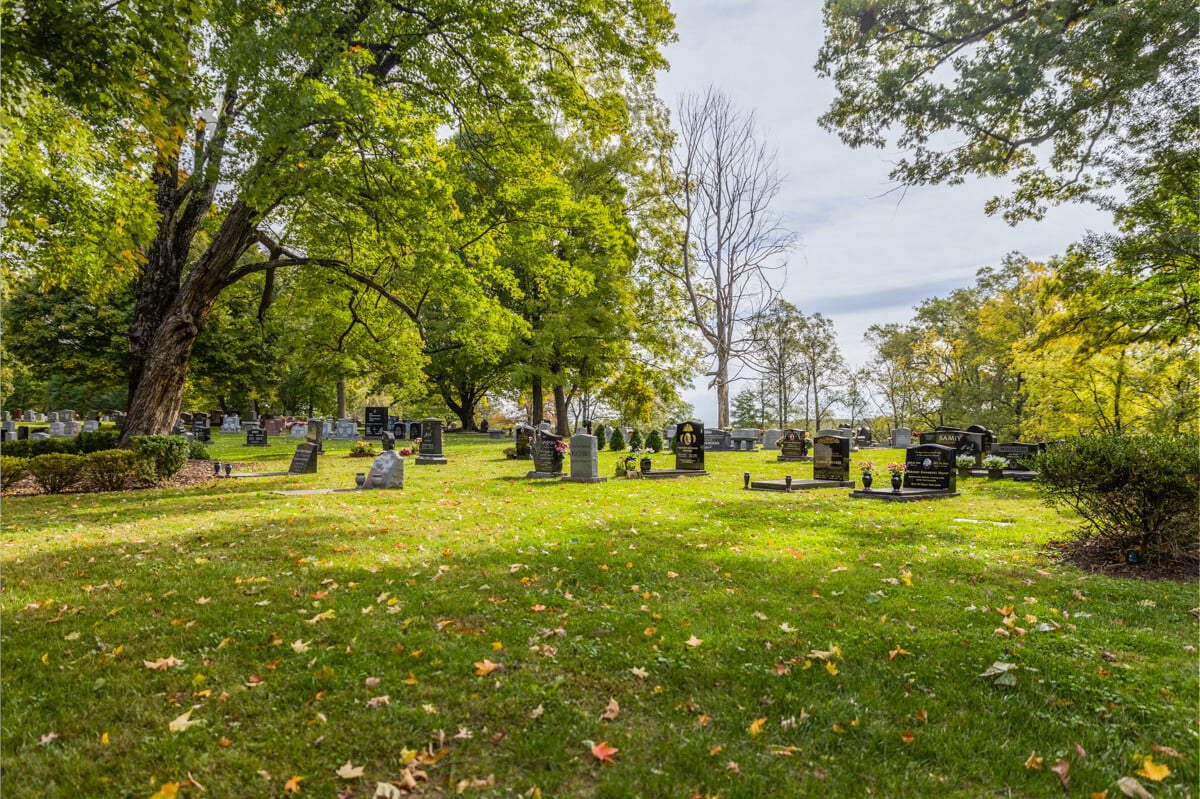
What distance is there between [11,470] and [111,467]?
1.60m

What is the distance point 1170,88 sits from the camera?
10.9 meters

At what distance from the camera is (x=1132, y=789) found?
260 cm

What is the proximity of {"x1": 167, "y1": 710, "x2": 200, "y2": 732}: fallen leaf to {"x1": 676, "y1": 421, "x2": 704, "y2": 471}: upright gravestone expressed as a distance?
1466cm

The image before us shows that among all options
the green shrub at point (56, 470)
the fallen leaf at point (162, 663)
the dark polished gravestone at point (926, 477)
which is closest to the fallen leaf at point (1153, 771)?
the fallen leaf at point (162, 663)

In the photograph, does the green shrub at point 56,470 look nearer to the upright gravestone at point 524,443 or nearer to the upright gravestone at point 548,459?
the upright gravestone at point 548,459

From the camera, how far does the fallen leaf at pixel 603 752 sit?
2.89 meters

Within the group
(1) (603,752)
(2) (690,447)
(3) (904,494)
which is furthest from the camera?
(2) (690,447)

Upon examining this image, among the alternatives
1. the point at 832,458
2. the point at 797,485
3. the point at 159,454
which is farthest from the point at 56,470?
the point at 832,458

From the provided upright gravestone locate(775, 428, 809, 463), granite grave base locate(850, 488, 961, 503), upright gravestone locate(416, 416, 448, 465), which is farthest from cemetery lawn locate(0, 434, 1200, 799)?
upright gravestone locate(775, 428, 809, 463)

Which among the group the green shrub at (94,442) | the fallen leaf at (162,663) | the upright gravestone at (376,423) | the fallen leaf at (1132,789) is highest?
the upright gravestone at (376,423)

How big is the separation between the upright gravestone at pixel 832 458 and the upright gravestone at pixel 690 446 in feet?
11.9

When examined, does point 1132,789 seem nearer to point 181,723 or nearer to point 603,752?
point 603,752

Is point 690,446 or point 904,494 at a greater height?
point 690,446

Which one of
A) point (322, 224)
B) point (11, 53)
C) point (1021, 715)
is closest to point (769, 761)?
point (1021, 715)
